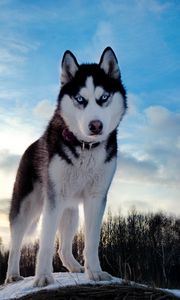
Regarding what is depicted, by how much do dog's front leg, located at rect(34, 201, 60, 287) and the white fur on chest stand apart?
282 millimetres

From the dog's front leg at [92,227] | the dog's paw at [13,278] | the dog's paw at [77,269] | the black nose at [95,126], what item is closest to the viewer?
the black nose at [95,126]

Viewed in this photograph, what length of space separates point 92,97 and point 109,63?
91 centimetres

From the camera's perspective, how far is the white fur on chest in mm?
7941

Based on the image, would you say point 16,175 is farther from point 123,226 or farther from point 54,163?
point 123,226

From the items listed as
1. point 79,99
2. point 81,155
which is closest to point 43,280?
point 81,155

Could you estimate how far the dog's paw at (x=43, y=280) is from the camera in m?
7.73

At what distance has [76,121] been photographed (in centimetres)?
791

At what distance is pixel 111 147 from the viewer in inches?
323

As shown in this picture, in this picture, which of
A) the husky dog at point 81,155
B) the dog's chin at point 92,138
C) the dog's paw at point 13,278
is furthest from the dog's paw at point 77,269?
the dog's chin at point 92,138

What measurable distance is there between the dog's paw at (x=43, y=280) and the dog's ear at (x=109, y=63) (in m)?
3.19

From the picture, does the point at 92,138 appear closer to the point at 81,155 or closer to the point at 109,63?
the point at 81,155

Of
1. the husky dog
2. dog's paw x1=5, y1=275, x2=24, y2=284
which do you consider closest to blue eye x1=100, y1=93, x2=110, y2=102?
the husky dog

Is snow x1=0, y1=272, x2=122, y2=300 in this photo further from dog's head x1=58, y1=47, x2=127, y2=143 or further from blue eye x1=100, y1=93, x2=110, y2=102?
blue eye x1=100, y1=93, x2=110, y2=102

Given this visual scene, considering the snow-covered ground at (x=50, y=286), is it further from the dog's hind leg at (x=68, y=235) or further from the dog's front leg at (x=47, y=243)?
the dog's hind leg at (x=68, y=235)
